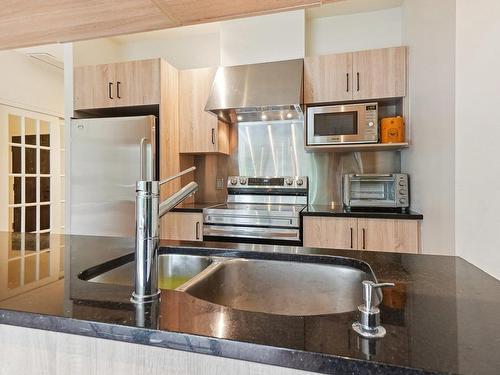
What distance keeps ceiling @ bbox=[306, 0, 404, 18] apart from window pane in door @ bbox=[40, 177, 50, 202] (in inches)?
144

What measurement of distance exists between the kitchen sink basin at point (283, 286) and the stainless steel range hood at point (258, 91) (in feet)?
5.51

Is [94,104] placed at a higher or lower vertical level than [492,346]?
higher

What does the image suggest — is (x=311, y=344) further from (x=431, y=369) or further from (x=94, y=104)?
(x=94, y=104)

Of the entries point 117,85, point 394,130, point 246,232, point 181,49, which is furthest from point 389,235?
point 181,49

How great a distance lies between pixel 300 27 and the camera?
2.89 metres

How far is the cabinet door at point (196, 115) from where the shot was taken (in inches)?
117

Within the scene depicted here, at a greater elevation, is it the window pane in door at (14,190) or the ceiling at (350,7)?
the ceiling at (350,7)

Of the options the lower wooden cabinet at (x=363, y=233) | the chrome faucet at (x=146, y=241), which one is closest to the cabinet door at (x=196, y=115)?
the lower wooden cabinet at (x=363, y=233)

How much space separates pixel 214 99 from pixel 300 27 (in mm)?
1074

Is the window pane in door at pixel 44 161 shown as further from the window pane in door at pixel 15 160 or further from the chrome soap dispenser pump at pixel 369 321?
the chrome soap dispenser pump at pixel 369 321

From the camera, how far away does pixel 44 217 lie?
3957 mm

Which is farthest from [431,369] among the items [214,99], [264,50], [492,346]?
[264,50]

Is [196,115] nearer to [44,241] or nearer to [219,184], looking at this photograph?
[219,184]

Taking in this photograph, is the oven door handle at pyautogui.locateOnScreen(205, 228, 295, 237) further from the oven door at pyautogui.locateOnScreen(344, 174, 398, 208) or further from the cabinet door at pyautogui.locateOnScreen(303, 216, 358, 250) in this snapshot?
the oven door at pyautogui.locateOnScreen(344, 174, 398, 208)
